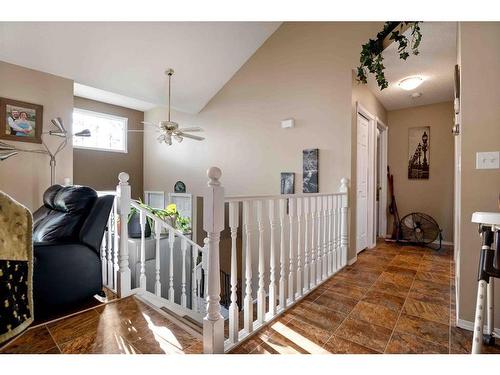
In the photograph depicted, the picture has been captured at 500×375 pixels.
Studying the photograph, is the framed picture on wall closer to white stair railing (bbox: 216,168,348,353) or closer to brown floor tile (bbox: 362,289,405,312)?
white stair railing (bbox: 216,168,348,353)

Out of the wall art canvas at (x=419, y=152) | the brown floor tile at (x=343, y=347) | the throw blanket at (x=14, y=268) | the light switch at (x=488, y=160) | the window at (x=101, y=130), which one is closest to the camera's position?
the throw blanket at (x=14, y=268)

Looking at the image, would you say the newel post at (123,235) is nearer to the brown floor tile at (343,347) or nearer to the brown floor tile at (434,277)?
the brown floor tile at (343,347)

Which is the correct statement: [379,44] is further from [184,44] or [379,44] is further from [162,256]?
[162,256]

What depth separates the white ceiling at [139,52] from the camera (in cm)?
316

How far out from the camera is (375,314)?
1870 millimetres

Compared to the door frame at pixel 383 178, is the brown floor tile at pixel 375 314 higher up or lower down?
lower down

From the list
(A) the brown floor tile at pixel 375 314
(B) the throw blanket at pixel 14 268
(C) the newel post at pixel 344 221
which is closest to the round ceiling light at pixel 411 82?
(C) the newel post at pixel 344 221

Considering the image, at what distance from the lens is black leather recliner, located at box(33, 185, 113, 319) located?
69.0 inches

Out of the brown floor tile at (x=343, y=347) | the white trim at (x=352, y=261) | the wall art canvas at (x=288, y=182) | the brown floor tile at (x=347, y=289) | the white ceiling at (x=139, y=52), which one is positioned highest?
the white ceiling at (x=139, y=52)

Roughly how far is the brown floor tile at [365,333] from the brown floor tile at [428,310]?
1.30 ft

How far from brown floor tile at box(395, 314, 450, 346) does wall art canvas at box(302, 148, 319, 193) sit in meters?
1.79

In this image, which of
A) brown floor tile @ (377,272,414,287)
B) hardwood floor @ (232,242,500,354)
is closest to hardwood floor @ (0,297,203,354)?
hardwood floor @ (232,242,500,354)

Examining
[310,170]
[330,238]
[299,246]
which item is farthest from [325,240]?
[310,170]
